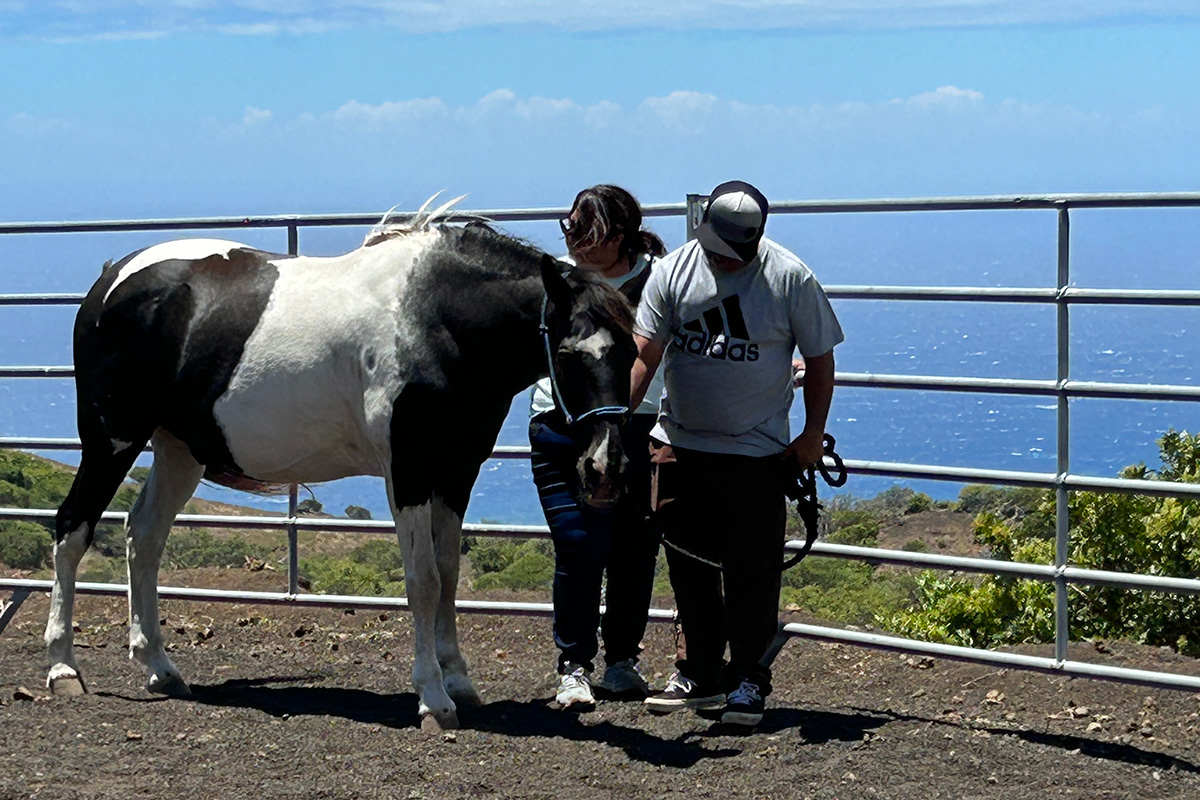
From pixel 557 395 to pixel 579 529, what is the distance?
2.44 feet

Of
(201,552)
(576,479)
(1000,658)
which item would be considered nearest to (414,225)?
(576,479)

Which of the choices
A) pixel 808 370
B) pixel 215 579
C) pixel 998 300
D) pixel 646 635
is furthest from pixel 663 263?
pixel 215 579

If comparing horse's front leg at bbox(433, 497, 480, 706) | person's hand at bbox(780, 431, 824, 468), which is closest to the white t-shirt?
horse's front leg at bbox(433, 497, 480, 706)

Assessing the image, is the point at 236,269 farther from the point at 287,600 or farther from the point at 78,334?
the point at 287,600

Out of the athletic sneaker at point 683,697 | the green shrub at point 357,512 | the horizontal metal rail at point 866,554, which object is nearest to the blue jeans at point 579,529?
the athletic sneaker at point 683,697

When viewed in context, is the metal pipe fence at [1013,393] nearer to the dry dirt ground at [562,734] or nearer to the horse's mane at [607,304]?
the dry dirt ground at [562,734]

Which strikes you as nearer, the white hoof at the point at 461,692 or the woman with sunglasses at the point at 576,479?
the woman with sunglasses at the point at 576,479

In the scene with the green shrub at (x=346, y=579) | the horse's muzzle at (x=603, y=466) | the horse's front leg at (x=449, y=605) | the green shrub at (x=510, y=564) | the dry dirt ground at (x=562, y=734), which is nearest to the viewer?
the dry dirt ground at (x=562, y=734)

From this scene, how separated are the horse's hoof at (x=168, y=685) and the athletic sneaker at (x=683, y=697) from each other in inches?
77.9

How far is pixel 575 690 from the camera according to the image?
6184 millimetres

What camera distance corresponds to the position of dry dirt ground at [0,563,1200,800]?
204 inches

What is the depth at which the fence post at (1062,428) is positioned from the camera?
615cm

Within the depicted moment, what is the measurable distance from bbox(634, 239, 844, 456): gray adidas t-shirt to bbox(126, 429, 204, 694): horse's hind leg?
7.70 ft

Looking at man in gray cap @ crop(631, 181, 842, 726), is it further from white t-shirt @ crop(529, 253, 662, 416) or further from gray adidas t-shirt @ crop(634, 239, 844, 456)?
white t-shirt @ crop(529, 253, 662, 416)
